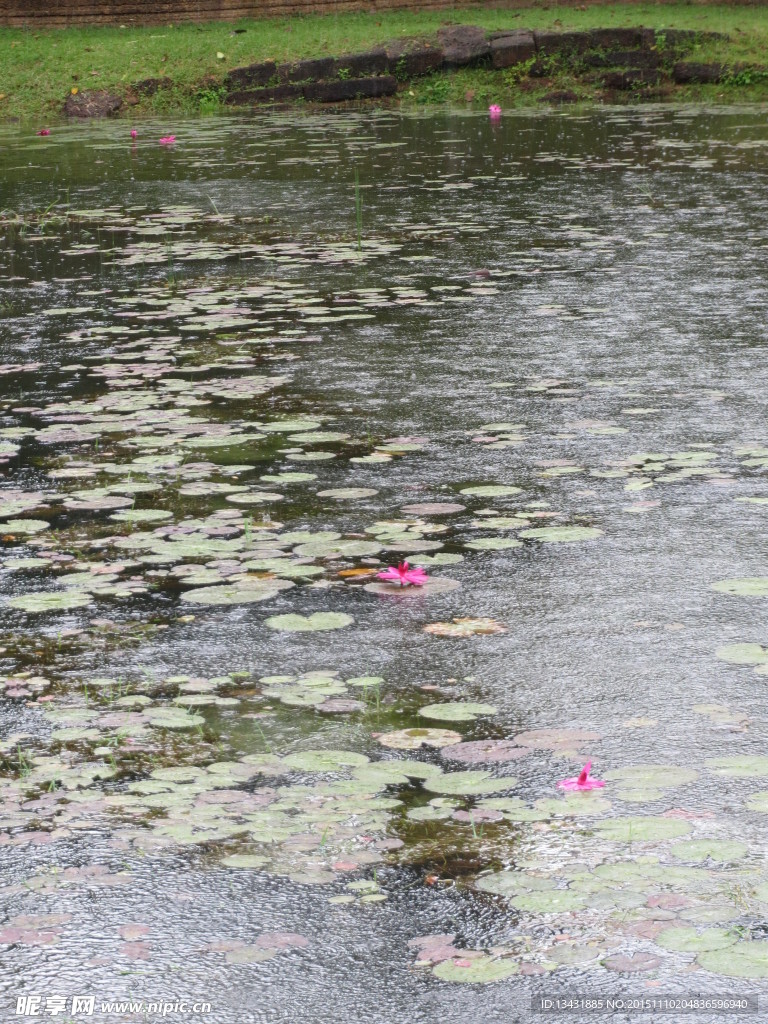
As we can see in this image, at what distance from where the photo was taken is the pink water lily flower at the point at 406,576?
355 cm

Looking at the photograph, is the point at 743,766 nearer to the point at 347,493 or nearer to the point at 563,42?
the point at 347,493

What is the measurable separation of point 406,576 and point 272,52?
16.8 metres

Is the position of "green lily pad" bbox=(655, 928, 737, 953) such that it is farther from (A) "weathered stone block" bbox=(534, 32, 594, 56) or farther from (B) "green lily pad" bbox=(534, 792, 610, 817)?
(A) "weathered stone block" bbox=(534, 32, 594, 56)

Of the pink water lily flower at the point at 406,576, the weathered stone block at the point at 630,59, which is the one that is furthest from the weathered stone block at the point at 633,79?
the pink water lily flower at the point at 406,576

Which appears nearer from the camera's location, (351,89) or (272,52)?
(351,89)

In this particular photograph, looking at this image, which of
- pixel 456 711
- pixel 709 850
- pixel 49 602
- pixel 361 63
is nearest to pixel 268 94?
pixel 361 63

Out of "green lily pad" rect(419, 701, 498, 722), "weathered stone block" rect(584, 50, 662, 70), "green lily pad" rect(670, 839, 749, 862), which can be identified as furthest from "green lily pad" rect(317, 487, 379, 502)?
"weathered stone block" rect(584, 50, 662, 70)

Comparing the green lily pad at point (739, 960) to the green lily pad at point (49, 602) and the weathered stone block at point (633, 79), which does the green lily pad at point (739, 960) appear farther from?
the weathered stone block at point (633, 79)

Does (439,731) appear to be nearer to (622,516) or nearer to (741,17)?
(622,516)

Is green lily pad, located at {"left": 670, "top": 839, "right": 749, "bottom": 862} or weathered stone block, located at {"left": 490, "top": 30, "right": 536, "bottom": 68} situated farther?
weathered stone block, located at {"left": 490, "top": 30, "right": 536, "bottom": 68}

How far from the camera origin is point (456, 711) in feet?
9.49

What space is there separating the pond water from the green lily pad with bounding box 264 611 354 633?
0.01 metres

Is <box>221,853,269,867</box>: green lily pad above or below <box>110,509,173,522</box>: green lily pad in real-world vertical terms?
below

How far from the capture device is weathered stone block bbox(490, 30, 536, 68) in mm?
17688
